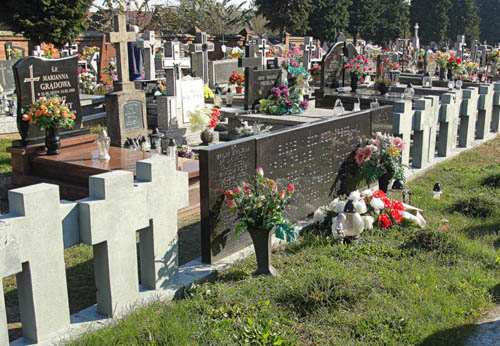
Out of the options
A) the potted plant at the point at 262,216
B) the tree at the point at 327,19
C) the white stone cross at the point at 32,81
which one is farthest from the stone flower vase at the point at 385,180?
the tree at the point at 327,19

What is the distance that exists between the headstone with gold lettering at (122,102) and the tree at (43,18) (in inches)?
506

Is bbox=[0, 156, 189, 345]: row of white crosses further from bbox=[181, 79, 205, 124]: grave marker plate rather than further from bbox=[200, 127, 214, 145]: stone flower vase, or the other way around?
bbox=[181, 79, 205, 124]: grave marker plate

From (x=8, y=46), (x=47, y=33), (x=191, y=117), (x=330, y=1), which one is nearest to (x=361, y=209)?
(x=191, y=117)

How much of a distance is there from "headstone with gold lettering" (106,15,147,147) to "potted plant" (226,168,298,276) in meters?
5.12

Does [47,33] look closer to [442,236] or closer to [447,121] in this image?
[447,121]

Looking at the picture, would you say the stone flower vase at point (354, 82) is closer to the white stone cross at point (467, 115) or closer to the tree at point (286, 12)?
the white stone cross at point (467, 115)

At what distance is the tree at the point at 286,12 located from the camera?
4141 cm

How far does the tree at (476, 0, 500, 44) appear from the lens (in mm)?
77562

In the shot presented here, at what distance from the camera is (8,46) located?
24.0 meters

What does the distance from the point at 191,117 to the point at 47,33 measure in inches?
541

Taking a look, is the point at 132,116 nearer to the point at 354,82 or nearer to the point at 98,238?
the point at 98,238

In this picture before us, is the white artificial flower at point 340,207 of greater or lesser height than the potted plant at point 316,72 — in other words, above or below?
below

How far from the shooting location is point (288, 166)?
632cm

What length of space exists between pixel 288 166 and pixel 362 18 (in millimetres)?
47444
